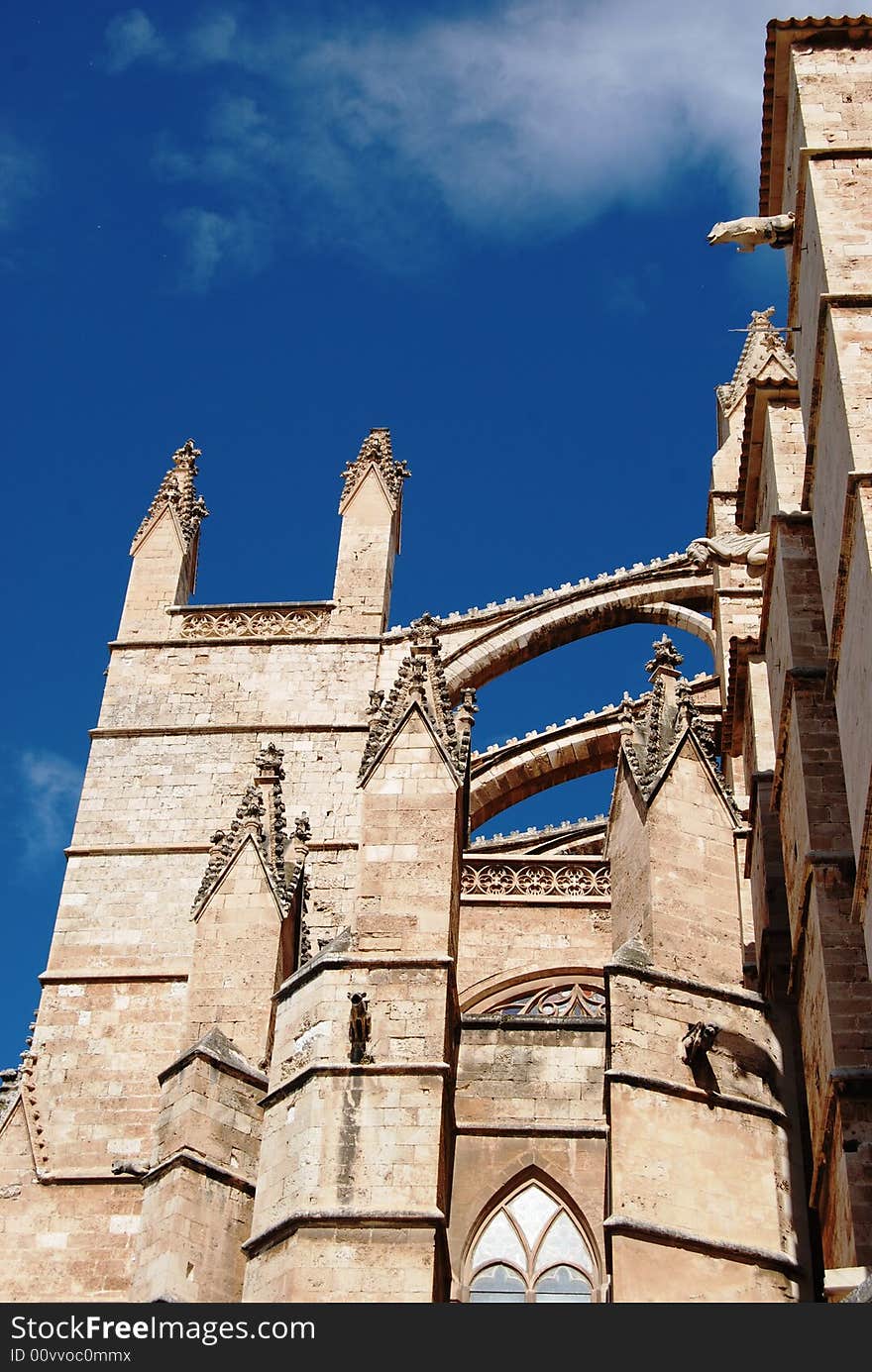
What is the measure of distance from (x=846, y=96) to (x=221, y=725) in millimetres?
A: 8772

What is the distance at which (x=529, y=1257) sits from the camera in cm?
1066

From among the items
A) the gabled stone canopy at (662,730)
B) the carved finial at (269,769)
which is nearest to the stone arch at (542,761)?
the carved finial at (269,769)

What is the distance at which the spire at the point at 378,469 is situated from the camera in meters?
20.2

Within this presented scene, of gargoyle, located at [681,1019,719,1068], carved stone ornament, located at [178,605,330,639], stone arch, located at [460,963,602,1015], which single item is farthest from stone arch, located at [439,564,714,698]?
gargoyle, located at [681,1019,719,1068]

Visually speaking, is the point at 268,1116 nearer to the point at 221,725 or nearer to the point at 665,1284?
the point at 665,1284

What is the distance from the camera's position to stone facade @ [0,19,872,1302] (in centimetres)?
977

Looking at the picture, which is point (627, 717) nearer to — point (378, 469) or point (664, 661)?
point (664, 661)

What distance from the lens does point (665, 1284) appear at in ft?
31.0

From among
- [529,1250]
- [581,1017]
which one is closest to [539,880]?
[581,1017]

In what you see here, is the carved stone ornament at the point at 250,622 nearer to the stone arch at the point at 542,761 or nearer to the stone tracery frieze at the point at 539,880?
the stone arch at the point at 542,761

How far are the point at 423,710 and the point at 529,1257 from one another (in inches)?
134

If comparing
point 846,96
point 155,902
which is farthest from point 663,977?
point 155,902

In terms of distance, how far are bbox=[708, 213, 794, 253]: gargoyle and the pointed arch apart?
5872mm
